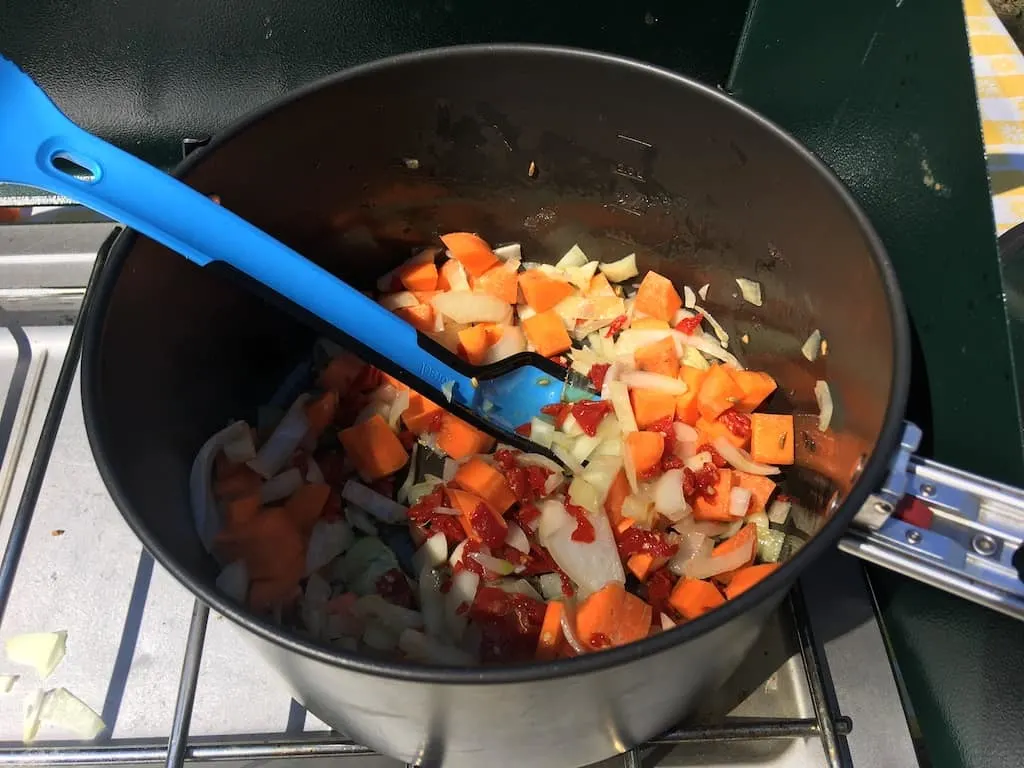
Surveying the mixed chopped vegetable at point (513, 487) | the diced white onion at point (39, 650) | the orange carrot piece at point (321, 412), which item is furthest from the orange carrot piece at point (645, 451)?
the diced white onion at point (39, 650)

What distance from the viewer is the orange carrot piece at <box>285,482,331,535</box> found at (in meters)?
1.06

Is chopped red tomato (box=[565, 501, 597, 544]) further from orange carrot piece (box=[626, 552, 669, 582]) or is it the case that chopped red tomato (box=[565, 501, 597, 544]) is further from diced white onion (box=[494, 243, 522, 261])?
diced white onion (box=[494, 243, 522, 261])

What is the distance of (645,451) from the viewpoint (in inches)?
42.2

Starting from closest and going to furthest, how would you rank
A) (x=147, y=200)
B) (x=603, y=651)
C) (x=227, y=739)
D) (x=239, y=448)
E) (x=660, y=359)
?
(x=603, y=651) < (x=147, y=200) < (x=227, y=739) < (x=239, y=448) < (x=660, y=359)

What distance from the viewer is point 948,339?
851 millimetres

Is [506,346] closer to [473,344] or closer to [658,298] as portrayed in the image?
[473,344]

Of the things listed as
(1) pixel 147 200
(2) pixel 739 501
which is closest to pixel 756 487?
(2) pixel 739 501

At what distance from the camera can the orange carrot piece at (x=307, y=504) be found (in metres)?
1.06

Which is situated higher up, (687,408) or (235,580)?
(687,408)

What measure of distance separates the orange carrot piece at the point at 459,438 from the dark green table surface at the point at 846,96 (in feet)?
1.20

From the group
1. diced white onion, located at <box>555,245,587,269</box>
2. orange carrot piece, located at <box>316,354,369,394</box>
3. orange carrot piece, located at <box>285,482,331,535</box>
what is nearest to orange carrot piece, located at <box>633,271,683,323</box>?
diced white onion, located at <box>555,245,587,269</box>

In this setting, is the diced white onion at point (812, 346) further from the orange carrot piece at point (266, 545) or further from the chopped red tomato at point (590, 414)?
the orange carrot piece at point (266, 545)

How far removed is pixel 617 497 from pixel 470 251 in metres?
0.43

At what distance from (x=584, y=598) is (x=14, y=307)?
3.26ft
